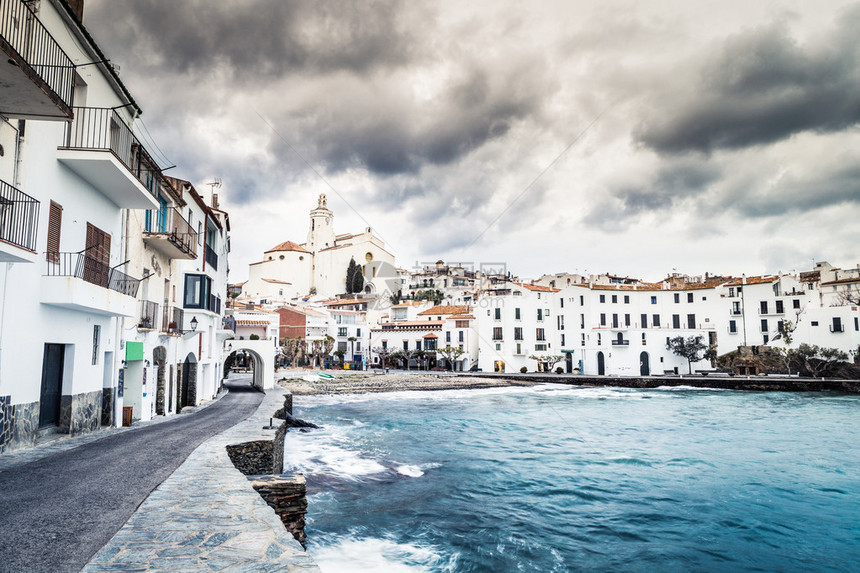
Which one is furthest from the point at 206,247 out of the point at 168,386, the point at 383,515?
the point at 383,515

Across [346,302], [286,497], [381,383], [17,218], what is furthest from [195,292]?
[346,302]

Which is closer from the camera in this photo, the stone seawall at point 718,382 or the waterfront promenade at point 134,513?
the waterfront promenade at point 134,513

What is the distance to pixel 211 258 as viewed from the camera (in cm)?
2588

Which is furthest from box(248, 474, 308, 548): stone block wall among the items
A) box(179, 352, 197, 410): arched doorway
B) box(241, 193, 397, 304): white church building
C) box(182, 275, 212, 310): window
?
box(241, 193, 397, 304): white church building

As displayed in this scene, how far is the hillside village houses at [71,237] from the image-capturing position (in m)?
9.02

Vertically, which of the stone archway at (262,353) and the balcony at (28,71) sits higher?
the balcony at (28,71)

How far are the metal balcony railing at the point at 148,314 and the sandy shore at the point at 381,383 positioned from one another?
950 inches

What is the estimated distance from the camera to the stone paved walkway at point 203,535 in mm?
4371

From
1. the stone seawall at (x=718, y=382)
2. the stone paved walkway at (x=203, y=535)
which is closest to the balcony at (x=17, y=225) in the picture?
the stone paved walkway at (x=203, y=535)

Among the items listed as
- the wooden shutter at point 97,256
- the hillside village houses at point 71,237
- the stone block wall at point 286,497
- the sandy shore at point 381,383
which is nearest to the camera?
the stone block wall at point 286,497

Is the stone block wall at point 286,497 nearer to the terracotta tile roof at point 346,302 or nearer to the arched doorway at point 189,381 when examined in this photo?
the arched doorway at point 189,381

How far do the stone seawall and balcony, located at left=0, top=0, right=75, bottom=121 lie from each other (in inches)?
2031

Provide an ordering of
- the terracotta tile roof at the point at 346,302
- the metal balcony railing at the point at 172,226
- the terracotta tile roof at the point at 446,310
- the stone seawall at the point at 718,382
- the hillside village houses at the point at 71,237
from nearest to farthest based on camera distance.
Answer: the hillside village houses at the point at 71,237, the metal balcony railing at the point at 172,226, the stone seawall at the point at 718,382, the terracotta tile roof at the point at 446,310, the terracotta tile roof at the point at 346,302

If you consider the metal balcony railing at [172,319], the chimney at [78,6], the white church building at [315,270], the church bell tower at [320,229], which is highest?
the church bell tower at [320,229]
